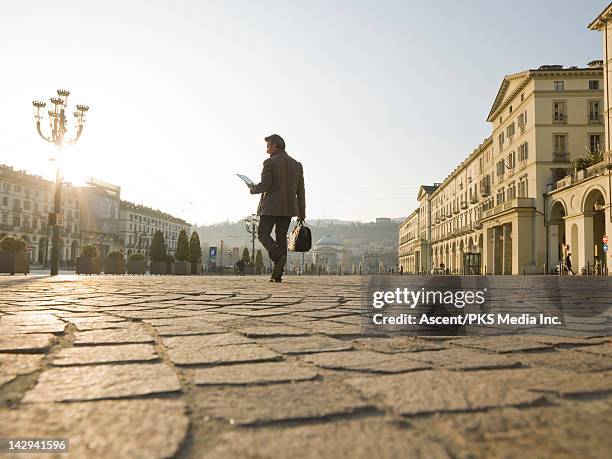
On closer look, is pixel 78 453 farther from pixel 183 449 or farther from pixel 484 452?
pixel 484 452

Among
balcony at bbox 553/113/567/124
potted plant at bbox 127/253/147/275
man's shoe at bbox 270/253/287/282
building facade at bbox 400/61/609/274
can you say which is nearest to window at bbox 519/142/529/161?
building facade at bbox 400/61/609/274

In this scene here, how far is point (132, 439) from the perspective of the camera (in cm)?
112

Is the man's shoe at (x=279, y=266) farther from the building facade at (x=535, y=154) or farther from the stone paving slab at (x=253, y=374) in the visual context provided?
the building facade at (x=535, y=154)

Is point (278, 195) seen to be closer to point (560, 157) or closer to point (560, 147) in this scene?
point (560, 157)

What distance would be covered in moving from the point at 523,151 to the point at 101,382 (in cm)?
4254

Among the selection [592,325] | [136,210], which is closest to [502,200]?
[592,325]

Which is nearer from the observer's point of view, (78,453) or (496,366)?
(78,453)

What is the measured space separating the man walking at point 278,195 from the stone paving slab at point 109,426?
679cm

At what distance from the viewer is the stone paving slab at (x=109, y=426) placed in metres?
1.06

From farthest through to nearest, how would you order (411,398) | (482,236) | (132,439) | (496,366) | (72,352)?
(482,236), (72,352), (496,366), (411,398), (132,439)

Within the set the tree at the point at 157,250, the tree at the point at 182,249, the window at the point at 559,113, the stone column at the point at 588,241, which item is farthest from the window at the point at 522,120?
the tree at the point at 157,250

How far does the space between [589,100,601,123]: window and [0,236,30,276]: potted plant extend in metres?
38.1

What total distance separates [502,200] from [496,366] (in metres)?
47.0

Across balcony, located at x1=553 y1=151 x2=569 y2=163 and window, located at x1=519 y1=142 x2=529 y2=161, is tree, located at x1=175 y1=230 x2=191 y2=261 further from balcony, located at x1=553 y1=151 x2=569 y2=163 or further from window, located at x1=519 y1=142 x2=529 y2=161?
balcony, located at x1=553 y1=151 x2=569 y2=163
